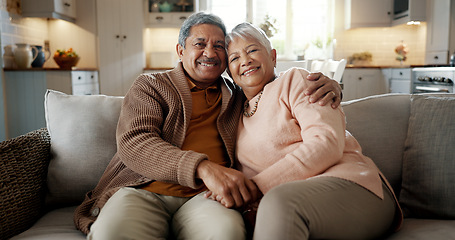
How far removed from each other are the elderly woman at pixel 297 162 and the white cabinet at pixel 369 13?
4.84 meters

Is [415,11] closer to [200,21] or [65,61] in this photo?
[65,61]

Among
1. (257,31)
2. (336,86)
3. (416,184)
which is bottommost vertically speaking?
(416,184)

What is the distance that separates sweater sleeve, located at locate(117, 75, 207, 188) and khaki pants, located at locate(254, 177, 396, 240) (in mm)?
341

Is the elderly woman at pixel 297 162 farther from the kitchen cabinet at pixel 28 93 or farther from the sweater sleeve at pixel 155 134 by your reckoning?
the kitchen cabinet at pixel 28 93

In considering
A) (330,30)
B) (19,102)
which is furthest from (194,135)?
(330,30)

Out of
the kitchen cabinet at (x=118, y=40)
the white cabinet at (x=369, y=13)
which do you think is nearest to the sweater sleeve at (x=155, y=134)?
the kitchen cabinet at (x=118, y=40)

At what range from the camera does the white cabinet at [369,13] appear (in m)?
6.02

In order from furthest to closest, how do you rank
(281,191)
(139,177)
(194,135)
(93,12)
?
(93,12) → (194,135) → (139,177) → (281,191)

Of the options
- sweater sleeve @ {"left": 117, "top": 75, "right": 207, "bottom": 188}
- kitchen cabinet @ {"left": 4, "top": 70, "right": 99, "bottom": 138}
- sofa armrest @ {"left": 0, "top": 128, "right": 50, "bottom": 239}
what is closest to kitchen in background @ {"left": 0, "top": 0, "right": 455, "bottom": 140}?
kitchen cabinet @ {"left": 4, "top": 70, "right": 99, "bottom": 138}

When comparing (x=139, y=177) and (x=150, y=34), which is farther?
(x=150, y=34)

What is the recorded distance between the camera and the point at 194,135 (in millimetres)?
1600

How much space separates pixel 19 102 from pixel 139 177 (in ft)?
11.7

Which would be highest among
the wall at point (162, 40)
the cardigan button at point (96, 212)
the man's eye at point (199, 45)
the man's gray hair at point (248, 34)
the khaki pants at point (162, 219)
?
the wall at point (162, 40)

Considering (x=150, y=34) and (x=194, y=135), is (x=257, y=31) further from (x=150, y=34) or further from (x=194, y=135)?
(x=150, y=34)
